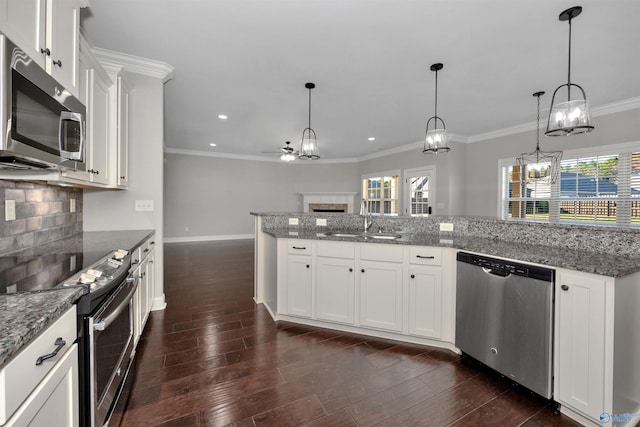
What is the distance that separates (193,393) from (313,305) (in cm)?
120

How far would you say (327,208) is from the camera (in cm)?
909

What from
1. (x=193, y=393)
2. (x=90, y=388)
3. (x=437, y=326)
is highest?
(x=90, y=388)

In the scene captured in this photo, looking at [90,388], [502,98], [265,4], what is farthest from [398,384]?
[502,98]

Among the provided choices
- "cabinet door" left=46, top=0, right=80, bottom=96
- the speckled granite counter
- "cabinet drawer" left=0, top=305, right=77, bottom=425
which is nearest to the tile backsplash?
"cabinet door" left=46, top=0, right=80, bottom=96

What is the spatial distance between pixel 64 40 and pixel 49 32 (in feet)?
0.57

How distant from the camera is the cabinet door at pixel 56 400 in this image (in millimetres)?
718

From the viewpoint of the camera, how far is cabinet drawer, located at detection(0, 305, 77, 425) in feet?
2.09

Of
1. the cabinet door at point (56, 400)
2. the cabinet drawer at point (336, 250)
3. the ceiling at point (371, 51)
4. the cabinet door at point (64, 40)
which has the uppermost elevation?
the ceiling at point (371, 51)

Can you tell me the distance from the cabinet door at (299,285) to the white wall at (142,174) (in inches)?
58.2

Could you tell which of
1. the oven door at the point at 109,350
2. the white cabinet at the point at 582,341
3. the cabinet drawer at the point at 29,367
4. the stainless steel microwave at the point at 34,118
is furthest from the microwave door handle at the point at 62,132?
the white cabinet at the point at 582,341

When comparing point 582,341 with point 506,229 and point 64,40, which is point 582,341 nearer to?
point 506,229

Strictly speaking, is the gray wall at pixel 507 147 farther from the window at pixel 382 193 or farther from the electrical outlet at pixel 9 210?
the electrical outlet at pixel 9 210

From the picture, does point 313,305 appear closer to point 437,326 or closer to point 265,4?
point 437,326

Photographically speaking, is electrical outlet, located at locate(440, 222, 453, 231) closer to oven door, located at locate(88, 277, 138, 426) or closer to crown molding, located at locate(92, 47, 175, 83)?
oven door, located at locate(88, 277, 138, 426)
